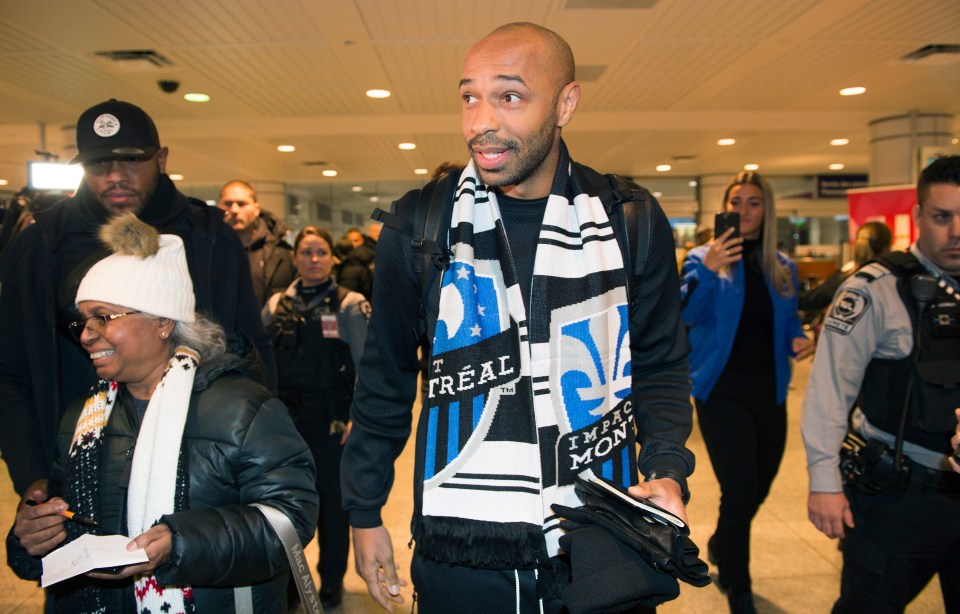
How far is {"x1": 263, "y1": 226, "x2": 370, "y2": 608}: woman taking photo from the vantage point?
11.6 feet

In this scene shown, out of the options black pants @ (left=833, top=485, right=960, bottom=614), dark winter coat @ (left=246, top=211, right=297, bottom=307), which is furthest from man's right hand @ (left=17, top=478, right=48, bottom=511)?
black pants @ (left=833, top=485, right=960, bottom=614)

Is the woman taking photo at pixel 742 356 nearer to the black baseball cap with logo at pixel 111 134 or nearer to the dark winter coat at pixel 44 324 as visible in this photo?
the dark winter coat at pixel 44 324

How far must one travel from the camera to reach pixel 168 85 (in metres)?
7.23

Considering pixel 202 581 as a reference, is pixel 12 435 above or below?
above

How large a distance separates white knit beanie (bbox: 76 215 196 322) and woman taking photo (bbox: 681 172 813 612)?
94.1 inches

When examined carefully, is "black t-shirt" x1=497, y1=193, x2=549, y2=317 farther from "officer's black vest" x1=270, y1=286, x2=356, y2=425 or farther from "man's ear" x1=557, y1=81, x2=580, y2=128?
"officer's black vest" x1=270, y1=286, x2=356, y2=425

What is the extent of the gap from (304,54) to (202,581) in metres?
5.57

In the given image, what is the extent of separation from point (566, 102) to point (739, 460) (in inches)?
91.3

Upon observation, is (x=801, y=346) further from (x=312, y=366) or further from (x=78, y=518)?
(x=78, y=518)

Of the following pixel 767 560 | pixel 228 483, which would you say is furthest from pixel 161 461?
pixel 767 560

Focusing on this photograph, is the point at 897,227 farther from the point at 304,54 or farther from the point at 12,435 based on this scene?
the point at 12,435

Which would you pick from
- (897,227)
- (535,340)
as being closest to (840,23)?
(897,227)

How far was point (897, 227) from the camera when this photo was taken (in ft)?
27.6

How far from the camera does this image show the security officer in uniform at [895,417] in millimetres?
2119
